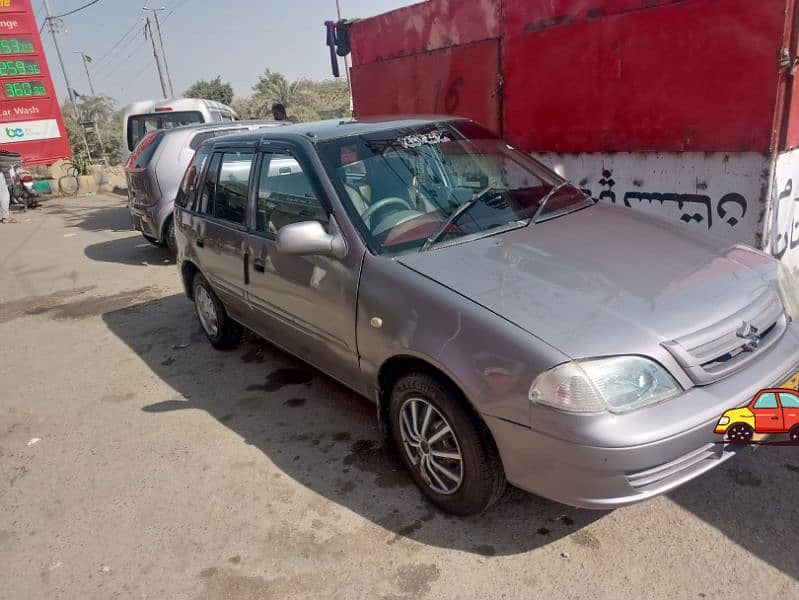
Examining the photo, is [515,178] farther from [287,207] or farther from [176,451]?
[176,451]

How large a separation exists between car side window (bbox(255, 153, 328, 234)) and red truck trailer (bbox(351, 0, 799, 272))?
2.12m

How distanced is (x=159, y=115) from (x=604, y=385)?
11.6 meters

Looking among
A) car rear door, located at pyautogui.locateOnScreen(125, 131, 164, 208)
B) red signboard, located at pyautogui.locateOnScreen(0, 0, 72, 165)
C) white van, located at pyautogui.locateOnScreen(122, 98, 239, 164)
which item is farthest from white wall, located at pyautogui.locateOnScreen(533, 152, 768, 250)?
red signboard, located at pyautogui.locateOnScreen(0, 0, 72, 165)

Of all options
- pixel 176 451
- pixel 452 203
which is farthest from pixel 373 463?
pixel 452 203

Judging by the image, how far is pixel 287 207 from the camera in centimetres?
344

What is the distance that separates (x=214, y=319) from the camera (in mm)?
4836

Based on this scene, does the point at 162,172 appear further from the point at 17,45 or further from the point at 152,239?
the point at 17,45

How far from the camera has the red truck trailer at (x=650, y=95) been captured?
14.5 feet

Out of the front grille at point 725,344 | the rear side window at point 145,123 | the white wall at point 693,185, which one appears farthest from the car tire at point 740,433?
the rear side window at point 145,123

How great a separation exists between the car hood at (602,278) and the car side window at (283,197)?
760 millimetres

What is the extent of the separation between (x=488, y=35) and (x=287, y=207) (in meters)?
4.23

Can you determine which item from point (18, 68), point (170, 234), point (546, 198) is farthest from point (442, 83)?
point (18, 68)

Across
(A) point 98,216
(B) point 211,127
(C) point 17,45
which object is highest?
(C) point 17,45

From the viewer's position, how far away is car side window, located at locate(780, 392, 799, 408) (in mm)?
2304
